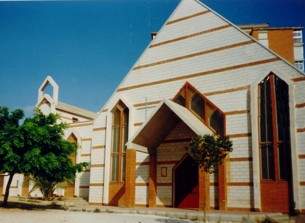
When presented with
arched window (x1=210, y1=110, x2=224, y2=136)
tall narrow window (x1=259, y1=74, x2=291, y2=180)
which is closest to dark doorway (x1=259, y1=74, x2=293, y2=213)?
tall narrow window (x1=259, y1=74, x2=291, y2=180)

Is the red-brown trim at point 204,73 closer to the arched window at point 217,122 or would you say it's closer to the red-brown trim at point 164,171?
the arched window at point 217,122

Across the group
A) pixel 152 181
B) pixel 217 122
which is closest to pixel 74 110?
pixel 152 181

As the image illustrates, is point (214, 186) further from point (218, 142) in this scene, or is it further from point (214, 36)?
point (214, 36)

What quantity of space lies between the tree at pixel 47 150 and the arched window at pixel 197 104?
23.7ft

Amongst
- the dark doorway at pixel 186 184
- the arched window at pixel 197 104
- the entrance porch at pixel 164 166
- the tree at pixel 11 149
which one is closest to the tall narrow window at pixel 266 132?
the entrance porch at pixel 164 166

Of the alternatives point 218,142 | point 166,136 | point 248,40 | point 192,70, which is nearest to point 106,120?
point 166,136

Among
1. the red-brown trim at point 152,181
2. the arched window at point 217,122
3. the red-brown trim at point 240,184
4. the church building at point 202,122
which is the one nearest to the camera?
the church building at point 202,122

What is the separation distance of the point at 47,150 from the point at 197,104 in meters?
8.79

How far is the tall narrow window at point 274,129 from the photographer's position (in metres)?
17.5

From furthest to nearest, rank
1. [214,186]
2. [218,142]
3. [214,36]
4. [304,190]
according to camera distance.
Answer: [214,36]
[214,186]
[304,190]
[218,142]

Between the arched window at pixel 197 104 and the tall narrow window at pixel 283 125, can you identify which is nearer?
the tall narrow window at pixel 283 125

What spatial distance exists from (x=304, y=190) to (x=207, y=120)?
6.15m

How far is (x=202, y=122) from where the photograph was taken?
1992 centimetres

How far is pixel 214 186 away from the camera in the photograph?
62.9ft
